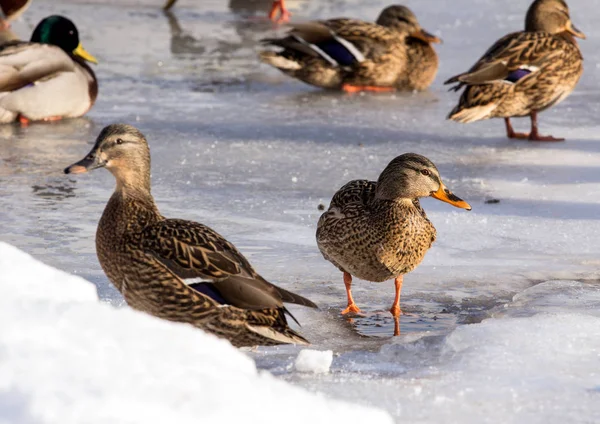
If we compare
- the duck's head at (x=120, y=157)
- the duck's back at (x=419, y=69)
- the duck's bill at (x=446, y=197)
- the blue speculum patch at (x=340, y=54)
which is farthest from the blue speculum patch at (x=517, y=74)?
the duck's head at (x=120, y=157)

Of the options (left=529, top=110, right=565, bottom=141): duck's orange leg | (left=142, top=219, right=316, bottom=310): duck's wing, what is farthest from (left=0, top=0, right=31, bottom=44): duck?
(left=142, top=219, right=316, bottom=310): duck's wing

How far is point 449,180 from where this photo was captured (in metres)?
7.23

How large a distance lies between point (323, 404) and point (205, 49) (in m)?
9.39

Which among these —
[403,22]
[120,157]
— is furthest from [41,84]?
[120,157]

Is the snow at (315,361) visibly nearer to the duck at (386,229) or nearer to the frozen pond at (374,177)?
the frozen pond at (374,177)

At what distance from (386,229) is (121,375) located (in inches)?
99.0

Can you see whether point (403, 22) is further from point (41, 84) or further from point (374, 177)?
point (374, 177)

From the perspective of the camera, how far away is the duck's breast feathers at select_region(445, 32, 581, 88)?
831 cm

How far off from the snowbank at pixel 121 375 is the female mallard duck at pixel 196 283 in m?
0.97

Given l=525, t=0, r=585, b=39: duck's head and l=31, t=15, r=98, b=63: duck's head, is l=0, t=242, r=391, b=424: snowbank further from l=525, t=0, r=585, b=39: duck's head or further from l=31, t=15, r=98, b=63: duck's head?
l=31, t=15, r=98, b=63: duck's head

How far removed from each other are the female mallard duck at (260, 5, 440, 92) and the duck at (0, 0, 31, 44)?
3643 millimetres

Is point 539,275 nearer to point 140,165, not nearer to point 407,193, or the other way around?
point 407,193

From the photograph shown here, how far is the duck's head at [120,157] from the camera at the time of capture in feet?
15.8

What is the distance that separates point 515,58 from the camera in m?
8.43
